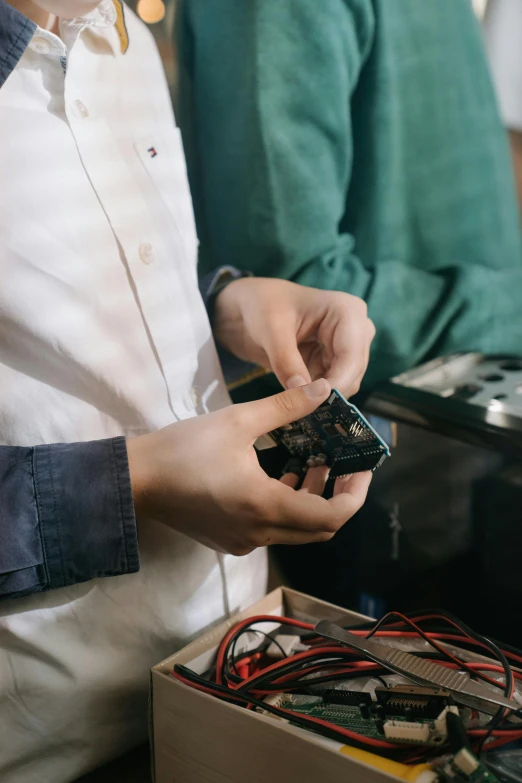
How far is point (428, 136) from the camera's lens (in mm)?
819

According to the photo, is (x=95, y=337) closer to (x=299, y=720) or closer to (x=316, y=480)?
(x=316, y=480)

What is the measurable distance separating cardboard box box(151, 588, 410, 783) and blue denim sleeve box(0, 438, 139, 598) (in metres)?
0.12

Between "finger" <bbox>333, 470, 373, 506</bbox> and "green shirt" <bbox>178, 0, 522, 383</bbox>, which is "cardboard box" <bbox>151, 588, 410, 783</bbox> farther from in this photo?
"green shirt" <bbox>178, 0, 522, 383</bbox>

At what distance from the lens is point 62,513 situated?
51cm

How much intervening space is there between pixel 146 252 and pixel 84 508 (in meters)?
0.24

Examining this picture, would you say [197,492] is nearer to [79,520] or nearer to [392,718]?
[79,520]

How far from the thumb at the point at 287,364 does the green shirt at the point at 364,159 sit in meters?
0.11

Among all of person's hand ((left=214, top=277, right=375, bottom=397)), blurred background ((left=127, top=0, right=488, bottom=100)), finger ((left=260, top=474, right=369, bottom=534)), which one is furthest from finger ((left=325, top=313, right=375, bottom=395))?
blurred background ((left=127, top=0, right=488, bottom=100))

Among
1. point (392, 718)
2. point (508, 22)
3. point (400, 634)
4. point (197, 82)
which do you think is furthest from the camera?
point (508, 22)

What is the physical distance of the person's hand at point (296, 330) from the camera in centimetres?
64

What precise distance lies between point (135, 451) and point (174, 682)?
0.19 metres

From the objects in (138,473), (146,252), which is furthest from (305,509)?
(146,252)

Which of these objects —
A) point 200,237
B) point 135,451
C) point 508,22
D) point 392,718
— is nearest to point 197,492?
point 135,451

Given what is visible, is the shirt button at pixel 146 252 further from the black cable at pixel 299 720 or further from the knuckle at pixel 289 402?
the black cable at pixel 299 720
